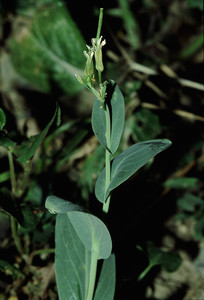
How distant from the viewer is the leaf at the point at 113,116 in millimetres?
720

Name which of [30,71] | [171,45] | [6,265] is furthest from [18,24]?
[6,265]

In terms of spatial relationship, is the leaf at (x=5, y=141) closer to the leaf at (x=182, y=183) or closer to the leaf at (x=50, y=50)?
the leaf at (x=182, y=183)

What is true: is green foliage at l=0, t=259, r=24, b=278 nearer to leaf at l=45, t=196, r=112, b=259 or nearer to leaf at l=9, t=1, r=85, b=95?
leaf at l=45, t=196, r=112, b=259

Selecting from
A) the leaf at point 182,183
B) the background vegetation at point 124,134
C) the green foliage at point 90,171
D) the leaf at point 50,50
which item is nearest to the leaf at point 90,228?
the background vegetation at point 124,134

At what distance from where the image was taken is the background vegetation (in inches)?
46.8

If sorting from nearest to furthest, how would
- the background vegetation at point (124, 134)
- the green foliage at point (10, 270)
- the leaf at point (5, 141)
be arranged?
the leaf at point (5, 141) < the green foliage at point (10, 270) < the background vegetation at point (124, 134)

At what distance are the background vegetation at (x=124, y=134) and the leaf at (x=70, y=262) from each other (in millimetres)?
121

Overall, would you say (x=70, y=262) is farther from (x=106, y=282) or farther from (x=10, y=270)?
(x=10, y=270)

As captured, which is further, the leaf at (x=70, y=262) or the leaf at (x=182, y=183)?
the leaf at (x=182, y=183)

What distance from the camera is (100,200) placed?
745 millimetres

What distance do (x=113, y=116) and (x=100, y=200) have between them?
20 cm

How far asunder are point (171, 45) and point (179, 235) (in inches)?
49.3

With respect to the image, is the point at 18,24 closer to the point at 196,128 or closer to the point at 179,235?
the point at 196,128

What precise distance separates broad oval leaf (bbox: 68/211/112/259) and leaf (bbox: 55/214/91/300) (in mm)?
101
